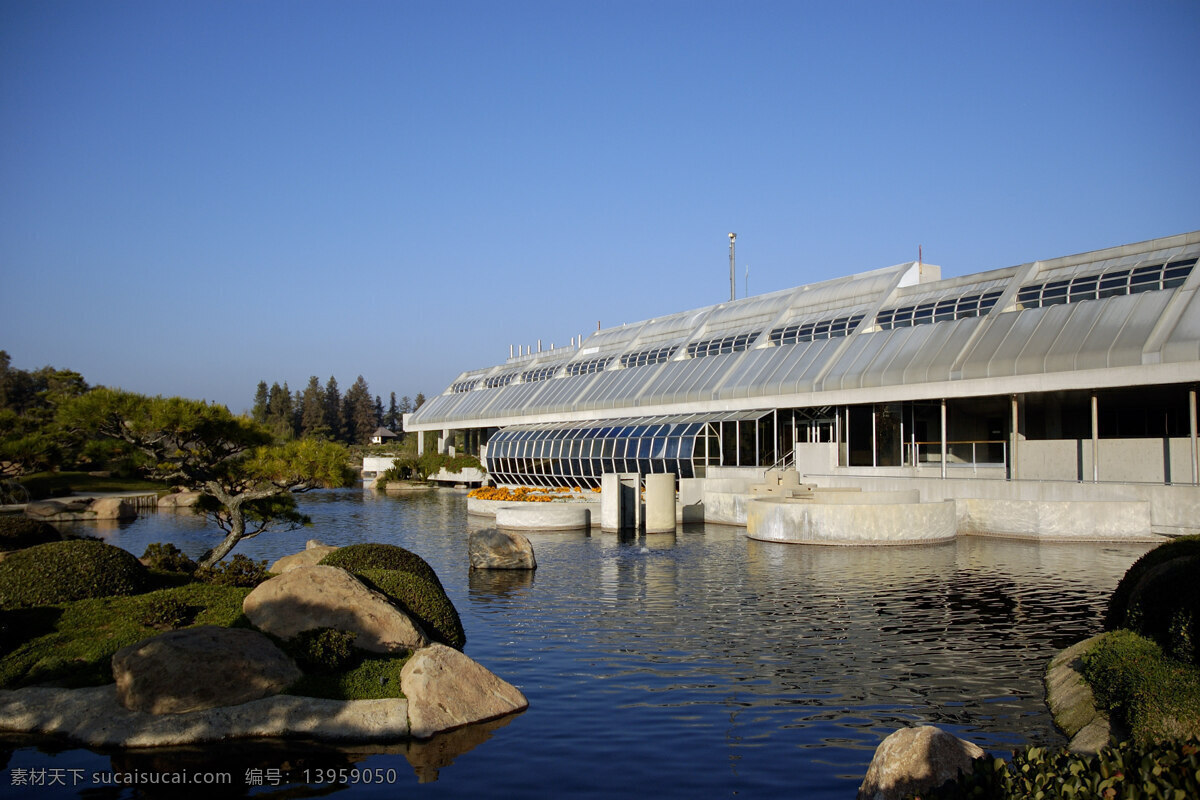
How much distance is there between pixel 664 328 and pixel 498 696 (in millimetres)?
58479

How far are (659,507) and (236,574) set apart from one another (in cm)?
2153

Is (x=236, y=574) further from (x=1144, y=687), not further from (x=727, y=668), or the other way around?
(x=1144, y=687)

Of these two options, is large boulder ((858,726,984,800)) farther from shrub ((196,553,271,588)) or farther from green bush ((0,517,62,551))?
green bush ((0,517,62,551))

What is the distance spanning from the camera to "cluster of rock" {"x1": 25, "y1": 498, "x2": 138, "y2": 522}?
4684cm

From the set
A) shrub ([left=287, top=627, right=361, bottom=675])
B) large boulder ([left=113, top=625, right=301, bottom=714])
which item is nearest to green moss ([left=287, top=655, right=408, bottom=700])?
shrub ([left=287, top=627, right=361, bottom=675])

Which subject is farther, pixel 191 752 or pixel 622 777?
pixel 191 752

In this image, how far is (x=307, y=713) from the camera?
12969mm

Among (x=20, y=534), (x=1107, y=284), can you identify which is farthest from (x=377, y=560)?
(x=1107, y=284)

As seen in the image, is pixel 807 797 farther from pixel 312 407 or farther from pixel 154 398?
pixel 312 407

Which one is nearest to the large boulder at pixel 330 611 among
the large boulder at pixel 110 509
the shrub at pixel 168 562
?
the shrub at pixel 168 562

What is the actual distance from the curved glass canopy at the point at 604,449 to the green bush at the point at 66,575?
107ft

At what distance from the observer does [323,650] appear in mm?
14297

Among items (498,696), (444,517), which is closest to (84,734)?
(498,696)

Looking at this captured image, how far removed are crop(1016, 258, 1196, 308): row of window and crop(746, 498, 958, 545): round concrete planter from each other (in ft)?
39.8
